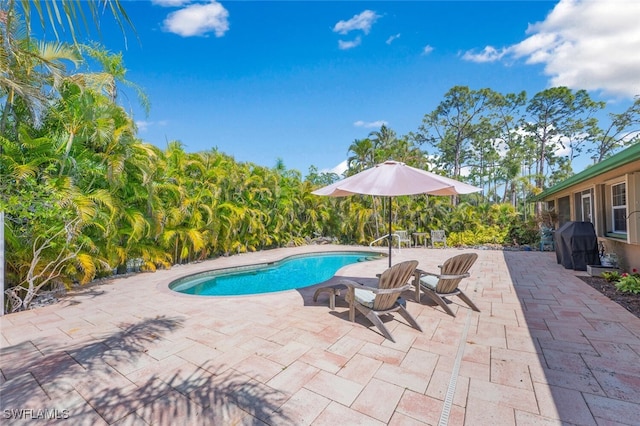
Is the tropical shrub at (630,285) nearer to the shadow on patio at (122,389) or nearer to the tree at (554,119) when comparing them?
the shadow on patio at (122,389)

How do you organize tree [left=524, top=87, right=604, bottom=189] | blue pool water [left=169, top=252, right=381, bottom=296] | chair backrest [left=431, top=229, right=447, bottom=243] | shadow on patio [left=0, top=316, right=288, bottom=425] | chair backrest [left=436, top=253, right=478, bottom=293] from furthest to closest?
1. tree [left=524, top=87, right=604, bottom=189]
2. chair backrest [left=431, top=229, right=447, bottom=243]
3. blue pool water [left=169, top=252, right=381, bottom=296]
4. chair backrest [left=436, top=253, right=478, bottom=293]
5. shadow on patio [left=0, top=316, right=288, bottom=425]

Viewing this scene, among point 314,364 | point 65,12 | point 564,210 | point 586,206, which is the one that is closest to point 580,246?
point 586,206

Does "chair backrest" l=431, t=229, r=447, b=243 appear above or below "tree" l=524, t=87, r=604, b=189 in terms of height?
below

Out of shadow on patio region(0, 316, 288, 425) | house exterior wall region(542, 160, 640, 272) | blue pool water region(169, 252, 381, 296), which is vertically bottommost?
blue pool water region(169, 252, 381, 296)

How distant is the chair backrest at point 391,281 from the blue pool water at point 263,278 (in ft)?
13.1

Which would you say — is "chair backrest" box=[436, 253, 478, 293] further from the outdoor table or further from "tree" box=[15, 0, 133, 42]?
the outdoor table

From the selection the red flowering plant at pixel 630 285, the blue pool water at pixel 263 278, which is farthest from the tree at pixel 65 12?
the red flowering plant at pixel 630 285

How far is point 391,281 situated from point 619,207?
7682mm

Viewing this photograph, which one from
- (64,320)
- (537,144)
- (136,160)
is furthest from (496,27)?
(537,144)

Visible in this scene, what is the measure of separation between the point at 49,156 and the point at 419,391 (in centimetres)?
692

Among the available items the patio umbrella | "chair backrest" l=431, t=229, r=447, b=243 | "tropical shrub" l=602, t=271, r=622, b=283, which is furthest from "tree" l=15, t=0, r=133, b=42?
"chair backrest" l=431, t=229, r=447, b=243

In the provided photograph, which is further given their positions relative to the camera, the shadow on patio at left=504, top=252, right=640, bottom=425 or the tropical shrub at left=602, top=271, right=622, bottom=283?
the tropical shrub at left=602, top=271, right=622, bottom=283

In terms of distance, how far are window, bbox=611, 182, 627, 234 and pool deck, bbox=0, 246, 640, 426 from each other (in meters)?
3.69

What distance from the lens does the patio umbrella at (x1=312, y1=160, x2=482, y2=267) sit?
4.41 meters
